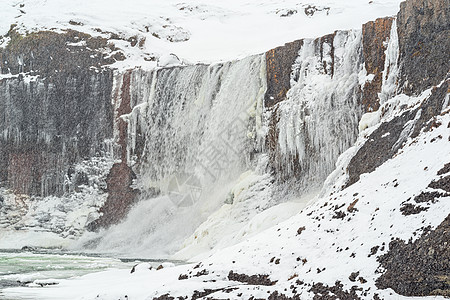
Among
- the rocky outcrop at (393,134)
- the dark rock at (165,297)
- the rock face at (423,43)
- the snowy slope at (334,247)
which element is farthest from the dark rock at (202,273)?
the rock face at (423,43)

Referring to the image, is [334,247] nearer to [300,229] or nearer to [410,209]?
[410,209]

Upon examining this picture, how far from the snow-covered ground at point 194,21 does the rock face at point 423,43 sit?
48.0 feet

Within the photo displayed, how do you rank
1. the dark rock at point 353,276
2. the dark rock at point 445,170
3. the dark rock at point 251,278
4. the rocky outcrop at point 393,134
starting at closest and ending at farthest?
the dark rock at point 353,276 → the dark rock at point 445,170 → the dark rock at point 251,278 → the rocky outcrop at point 393,134

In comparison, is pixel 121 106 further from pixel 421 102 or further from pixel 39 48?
pixel 421 102

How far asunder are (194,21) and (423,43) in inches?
1399

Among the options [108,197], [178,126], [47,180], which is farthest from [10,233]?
[178,126]

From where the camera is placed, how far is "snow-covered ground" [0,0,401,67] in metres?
38.2

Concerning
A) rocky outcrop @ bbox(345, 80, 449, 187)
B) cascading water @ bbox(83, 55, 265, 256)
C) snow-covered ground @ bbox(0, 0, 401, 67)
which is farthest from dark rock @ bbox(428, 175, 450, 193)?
snow-covered ground @ bbox(0, 0, 401, 67)

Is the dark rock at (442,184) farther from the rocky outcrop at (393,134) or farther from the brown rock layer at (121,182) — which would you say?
the brown rock layer at (121,182)

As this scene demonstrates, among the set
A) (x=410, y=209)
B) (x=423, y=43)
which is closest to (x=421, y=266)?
(x=410, y=209)

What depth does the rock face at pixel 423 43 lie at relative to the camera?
16.1 meters

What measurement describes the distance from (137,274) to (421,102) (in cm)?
960

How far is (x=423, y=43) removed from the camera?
57.3 feet

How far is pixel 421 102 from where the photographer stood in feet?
47.8
